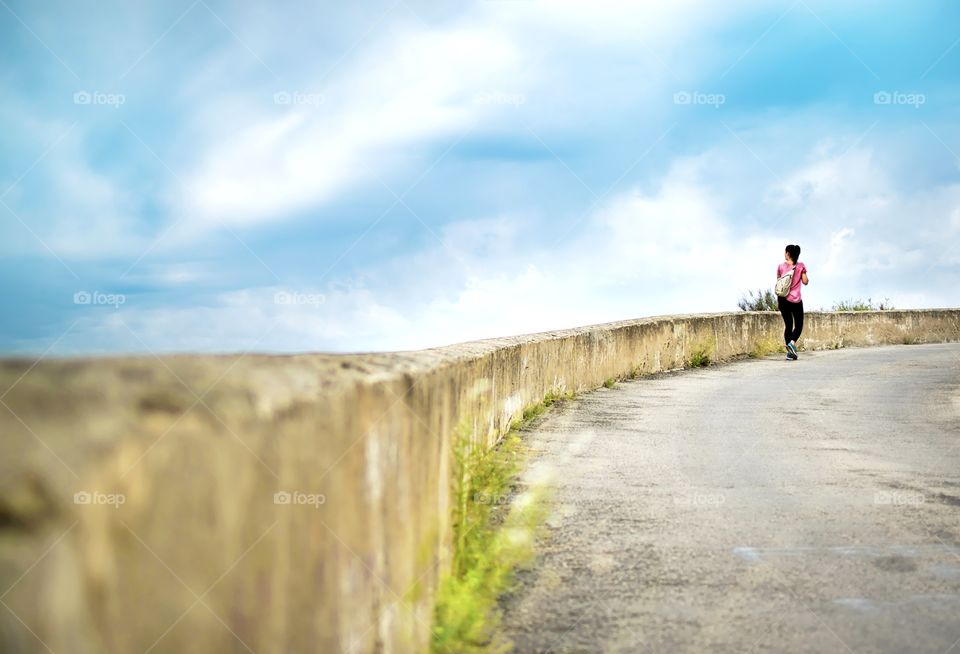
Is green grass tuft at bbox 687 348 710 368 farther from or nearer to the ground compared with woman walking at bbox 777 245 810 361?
nearer to the ground

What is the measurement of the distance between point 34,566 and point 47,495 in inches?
4.4

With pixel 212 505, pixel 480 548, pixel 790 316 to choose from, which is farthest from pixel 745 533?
pixel 790 316

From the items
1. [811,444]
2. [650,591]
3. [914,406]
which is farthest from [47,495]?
[914,406]

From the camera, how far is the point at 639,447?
24.8ft

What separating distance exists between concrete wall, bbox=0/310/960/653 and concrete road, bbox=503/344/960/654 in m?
1.05

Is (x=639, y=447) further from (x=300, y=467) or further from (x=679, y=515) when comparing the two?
(x=300, y=467)

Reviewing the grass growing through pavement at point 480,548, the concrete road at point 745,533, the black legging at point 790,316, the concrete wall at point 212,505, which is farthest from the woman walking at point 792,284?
the concrete wall at point 212,505

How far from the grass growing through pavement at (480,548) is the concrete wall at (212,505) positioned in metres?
0.19

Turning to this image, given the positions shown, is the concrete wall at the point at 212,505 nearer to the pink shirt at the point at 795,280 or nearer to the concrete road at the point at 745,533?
the concrete road at the point at 745,533

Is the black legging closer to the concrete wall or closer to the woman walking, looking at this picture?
the woman walking

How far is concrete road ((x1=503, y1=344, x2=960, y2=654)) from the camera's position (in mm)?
3646

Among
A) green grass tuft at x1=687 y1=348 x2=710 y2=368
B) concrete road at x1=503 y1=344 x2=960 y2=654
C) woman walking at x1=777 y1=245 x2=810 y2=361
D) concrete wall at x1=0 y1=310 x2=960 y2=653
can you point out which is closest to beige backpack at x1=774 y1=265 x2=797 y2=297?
woman walking at x1=777 y1=245 x2=810 y2=361

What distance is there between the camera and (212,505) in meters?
1.85

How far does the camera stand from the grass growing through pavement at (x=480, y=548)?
3400 mm
